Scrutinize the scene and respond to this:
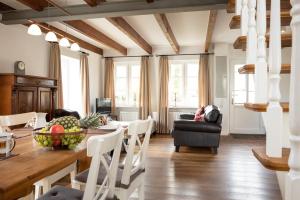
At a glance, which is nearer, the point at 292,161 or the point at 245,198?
the point at 292,161

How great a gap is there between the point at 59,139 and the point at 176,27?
4.48 meters

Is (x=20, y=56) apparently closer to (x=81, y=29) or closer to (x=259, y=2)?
(x=81, y=29)

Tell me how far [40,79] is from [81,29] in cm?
133

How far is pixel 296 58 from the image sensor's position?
0.89 m

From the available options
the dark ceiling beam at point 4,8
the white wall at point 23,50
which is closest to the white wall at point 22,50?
the white wall at point 23,50

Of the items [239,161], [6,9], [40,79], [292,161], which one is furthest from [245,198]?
[6,9]

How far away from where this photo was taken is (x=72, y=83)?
6.82 m

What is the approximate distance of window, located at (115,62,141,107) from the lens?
A: 8.13 metres

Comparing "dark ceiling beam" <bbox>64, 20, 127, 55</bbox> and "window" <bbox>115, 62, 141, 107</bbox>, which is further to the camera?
"window" <bbox>115, 62, 141, 107</bbox>

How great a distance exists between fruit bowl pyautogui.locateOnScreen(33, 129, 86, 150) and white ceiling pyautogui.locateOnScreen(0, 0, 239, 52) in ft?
9.75

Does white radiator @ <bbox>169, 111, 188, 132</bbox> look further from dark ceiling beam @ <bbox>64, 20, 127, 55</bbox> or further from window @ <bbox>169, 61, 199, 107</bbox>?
dark ceiling beam @ <bbox>64, 20, 127, 55</bbox>

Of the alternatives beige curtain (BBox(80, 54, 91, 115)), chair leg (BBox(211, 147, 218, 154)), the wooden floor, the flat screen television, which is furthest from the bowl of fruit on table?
the flat screen television

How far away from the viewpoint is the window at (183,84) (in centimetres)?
775

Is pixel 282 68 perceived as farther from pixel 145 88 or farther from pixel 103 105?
pixel 103 105
